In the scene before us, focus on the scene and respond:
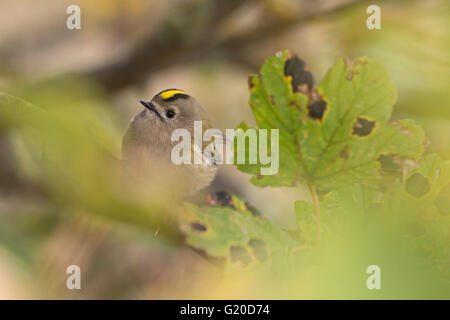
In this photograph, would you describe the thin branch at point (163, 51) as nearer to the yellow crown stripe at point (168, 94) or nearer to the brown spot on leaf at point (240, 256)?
the yellow crown stripe at point (168, 94)

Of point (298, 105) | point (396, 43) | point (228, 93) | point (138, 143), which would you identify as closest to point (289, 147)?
point (298, 105)

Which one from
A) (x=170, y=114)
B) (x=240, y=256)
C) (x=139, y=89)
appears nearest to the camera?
(x=240, y=256)

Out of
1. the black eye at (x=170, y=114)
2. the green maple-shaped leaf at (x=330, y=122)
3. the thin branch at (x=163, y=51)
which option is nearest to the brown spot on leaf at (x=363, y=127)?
the green maple-shaped leaf at (x=330, y=122)

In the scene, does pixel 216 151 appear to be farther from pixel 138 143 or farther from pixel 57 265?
pixel 57 265

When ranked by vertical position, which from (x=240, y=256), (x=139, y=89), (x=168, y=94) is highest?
(x=139, y=89)

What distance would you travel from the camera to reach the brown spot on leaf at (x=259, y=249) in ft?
0.44

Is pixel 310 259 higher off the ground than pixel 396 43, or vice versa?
pixel 396 43

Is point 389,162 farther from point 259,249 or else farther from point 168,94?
point 168,94

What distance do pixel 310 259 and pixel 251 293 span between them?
0.06ft

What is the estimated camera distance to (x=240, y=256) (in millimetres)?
134

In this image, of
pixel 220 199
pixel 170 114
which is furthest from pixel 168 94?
pixel 220 199

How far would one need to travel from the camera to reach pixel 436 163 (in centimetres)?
14

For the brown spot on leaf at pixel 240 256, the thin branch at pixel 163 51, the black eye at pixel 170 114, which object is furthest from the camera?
the thin branch at pixel 163 51

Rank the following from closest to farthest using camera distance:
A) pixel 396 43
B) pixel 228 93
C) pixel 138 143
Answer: pixel 138 143, pixel 396 43, pixel 228 93
